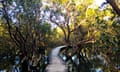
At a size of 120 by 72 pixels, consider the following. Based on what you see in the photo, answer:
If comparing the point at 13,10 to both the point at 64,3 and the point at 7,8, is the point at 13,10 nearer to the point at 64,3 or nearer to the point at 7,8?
the point at 7,8

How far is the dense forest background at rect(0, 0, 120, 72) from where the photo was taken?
14.9 metres

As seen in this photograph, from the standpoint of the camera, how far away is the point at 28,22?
49.9 ft

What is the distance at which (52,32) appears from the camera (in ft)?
60.3

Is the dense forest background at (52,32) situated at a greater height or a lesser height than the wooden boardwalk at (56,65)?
lesser

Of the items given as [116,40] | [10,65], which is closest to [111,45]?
[116,40]

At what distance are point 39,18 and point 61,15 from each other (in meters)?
2.18

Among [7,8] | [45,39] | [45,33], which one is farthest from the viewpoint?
[45,39]

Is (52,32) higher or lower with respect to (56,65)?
lower

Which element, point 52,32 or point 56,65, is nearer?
point 56,65

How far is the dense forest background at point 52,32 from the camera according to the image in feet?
48.9

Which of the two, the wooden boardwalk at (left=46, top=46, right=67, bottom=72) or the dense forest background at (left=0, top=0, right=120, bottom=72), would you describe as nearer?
the wooden boardwalk at (left=46, top=46, right=67, bottom=72)

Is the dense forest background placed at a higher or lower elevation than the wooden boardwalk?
lower

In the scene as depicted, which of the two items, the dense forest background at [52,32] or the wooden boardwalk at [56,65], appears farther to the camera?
the dense forest background at [52,32]

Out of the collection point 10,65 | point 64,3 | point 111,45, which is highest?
point 64,3
